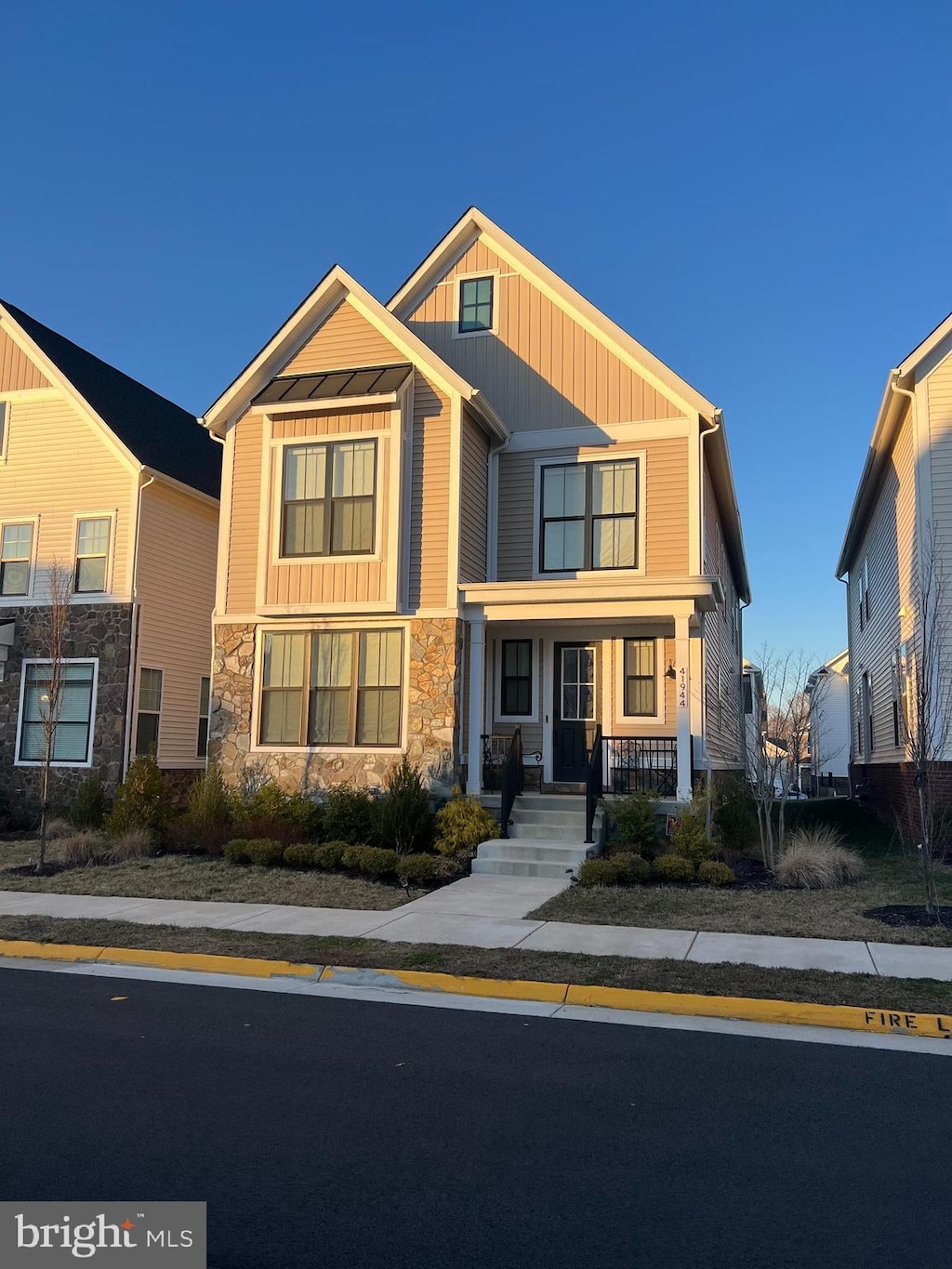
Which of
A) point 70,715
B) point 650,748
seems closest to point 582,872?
point 650,748

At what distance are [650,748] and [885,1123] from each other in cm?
1115

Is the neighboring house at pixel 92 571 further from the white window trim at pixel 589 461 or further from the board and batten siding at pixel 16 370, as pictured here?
the white window trim at pixel 589 461

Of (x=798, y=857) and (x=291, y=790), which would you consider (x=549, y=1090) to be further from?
(x=291, y=790)

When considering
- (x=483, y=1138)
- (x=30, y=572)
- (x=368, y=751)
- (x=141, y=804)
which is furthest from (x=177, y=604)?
(x=483, y=1138)

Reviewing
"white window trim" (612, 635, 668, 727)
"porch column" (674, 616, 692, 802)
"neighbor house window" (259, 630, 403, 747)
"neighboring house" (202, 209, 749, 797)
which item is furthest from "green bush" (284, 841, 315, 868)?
"white window trim" (612, 635, 668, 727)

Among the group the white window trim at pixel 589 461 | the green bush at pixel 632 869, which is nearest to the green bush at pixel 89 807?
the white window trim at pixel 589 461

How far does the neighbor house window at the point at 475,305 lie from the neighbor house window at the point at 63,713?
9545 mm

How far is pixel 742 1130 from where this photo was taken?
15.9 ft

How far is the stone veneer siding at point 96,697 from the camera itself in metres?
18.7

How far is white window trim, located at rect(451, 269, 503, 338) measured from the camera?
17.7 meters

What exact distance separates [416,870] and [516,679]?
18.3ft

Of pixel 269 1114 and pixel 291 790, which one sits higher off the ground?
pixel 291 790

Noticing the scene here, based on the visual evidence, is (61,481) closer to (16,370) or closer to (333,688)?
(16,370)

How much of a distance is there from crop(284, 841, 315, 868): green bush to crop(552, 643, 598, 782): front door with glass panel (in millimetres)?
4971
